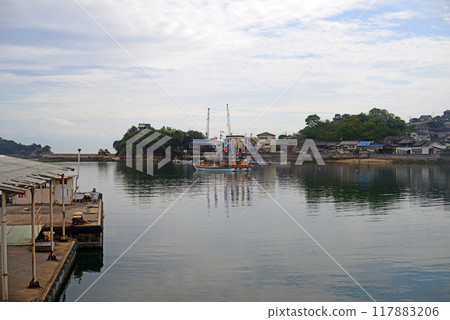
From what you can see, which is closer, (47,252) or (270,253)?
(47,252)

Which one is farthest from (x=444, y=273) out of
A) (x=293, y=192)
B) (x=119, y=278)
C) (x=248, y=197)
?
(x=293, y=192)

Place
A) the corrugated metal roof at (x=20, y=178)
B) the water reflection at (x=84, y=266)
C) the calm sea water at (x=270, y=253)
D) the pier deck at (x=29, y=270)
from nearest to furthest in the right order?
1. the corrugated metal roof at (x=20, y=178)
2. the pier deck at (x=29, y=270)
3. the calm sea water at (x=270, y=253)
4. the water reflection at (x=84, y=266)

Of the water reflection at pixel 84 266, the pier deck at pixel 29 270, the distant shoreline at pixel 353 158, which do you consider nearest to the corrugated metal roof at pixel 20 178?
the pier deck at pixel 29 270

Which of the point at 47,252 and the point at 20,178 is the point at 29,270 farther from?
the point at 20,178

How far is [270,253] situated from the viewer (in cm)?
2139

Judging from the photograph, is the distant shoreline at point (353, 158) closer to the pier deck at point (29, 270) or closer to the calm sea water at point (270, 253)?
the calm sea water at point (270, 253)

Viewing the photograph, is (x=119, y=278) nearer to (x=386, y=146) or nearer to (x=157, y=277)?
(x=157, y=277)

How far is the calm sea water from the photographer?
16.1m

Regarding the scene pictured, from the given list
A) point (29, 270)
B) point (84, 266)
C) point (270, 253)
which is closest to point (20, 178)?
point (29, 270)

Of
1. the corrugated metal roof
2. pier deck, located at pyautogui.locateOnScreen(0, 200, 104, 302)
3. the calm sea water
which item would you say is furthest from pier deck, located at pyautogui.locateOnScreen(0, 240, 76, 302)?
the corrugated metal roof

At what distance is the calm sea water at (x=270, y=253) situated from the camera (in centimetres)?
1612

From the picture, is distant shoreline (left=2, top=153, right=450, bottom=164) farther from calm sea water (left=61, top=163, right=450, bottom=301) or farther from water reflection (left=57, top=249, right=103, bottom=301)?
water reflection (left=57, top=249, right=103, bottom=301)

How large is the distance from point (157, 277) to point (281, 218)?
15854 millimetres

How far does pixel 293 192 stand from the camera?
163ft
